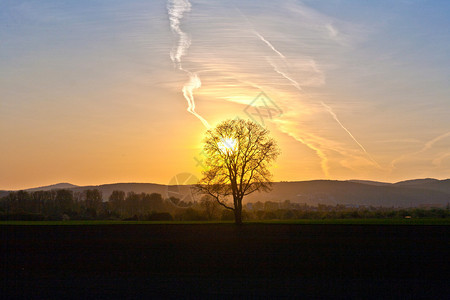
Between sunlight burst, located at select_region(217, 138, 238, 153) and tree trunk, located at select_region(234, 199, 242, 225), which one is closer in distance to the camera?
sunlight burst, located at select_region(217, 138, 238, 153)

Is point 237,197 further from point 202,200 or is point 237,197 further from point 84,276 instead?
point 84,276

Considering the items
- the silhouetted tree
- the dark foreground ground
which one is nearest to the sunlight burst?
the silhouetted tree

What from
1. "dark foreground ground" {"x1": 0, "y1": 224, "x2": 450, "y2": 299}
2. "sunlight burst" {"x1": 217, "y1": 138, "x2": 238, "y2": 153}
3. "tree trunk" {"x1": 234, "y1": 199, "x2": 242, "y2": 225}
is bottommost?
"dark foreground ground" {"x1": 0, "y1": 224, "x2": 450, "y2": 299}

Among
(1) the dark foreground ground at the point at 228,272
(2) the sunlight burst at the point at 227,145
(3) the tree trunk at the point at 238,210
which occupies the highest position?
(2) the sunlight burst at the point at 227,145

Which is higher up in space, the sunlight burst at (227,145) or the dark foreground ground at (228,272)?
the sunlight burst at (227,145)

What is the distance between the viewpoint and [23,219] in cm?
7962

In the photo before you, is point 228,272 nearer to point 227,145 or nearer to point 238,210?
point 227,145

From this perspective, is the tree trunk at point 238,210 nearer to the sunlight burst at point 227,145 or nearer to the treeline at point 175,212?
the treeline at point 175,212

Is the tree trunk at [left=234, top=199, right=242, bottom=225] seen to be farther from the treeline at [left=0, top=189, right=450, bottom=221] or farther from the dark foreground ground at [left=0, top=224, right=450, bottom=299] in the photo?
the dark foreground ground at [left=0, top=224, right=450, bottom=299]

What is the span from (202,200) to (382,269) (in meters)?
50.2

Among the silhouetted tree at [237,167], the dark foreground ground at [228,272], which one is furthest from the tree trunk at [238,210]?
the dark foreground ground at [228,272]

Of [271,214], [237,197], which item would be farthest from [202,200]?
[271,214]

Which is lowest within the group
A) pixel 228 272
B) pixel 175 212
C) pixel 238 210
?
pixel 228 272

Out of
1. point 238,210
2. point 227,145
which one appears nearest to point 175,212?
point 238,210
